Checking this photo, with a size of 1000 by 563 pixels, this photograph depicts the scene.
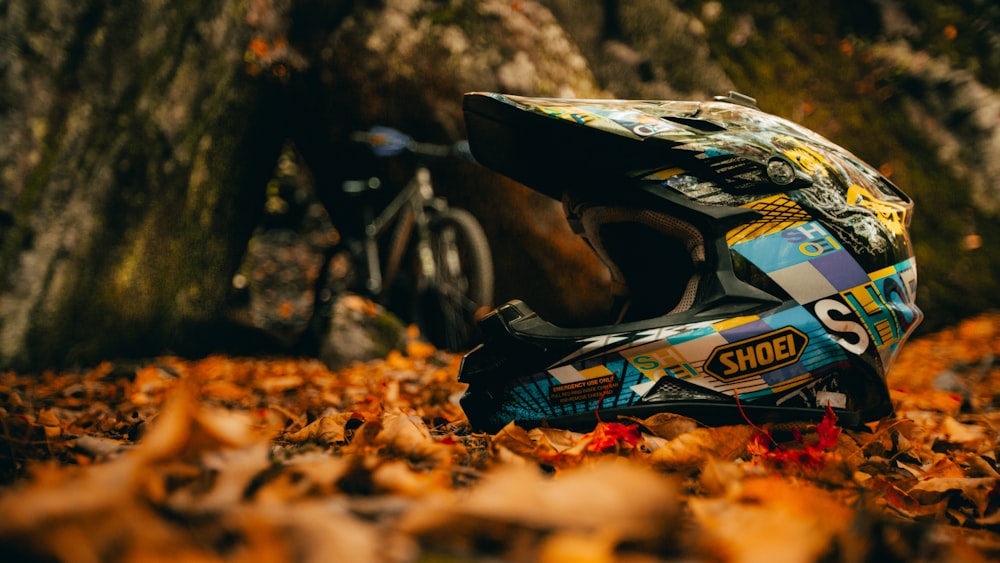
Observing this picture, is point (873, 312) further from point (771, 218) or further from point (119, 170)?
point (119, 170)

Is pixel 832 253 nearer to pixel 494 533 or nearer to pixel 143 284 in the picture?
pixel 494 533

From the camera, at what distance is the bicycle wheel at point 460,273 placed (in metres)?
3.21

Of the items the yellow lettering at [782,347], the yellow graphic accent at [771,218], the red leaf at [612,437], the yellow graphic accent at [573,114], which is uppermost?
the yellow graphic accent at [573,114]

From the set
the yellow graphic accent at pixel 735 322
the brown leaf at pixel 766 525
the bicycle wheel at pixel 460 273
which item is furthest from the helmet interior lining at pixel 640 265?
the bicycle wheel at pixel 460 273

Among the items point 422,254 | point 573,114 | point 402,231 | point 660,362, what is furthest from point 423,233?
point 660,362

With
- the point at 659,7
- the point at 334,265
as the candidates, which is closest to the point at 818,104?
the point at 659,7

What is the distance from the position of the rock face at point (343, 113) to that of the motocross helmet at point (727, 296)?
205 centimetres

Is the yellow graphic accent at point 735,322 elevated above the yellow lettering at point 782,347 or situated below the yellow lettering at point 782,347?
above

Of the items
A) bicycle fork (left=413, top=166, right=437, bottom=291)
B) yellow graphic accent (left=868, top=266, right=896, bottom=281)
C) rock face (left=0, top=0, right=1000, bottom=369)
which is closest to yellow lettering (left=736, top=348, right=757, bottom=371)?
yellow graphic accent (left=868, top=266, right=896, bottom=281)

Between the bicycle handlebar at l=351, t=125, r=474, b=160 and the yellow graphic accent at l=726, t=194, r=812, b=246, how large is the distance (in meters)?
2.37

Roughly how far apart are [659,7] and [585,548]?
443 cm

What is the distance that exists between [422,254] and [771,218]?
2.42 meters

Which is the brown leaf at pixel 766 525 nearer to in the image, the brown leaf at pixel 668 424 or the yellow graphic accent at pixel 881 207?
the brown leaf at pixel 668 424

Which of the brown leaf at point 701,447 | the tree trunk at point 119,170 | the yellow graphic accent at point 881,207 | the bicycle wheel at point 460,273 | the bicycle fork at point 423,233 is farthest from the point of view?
the bicycle fork at point 423,233
